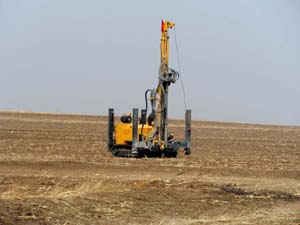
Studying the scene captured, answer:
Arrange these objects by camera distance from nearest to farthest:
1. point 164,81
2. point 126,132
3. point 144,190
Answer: point 144,190
point 164,81
point 126,132

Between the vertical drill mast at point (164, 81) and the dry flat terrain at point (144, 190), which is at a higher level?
the vertical drill mast at point (164, 81)

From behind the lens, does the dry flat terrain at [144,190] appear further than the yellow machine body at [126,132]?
No

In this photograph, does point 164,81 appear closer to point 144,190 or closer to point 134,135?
point 134,135

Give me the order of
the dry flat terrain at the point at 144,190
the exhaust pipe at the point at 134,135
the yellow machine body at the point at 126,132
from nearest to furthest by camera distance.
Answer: the dry flat terrain at the point at 144,190, the exhaust pipe at the point at 134,135, the yellow machine body at the point at 126,132

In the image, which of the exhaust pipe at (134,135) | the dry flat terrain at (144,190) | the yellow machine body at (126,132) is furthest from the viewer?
the yellow machine body at (126,132)

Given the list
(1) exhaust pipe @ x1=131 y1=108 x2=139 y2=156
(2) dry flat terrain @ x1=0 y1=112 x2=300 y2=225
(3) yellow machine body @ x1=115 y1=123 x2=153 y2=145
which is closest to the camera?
(2) dry flat terrain @ x1=0 y1=112 x2=300 y2=225

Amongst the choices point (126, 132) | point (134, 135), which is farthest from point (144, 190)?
point (126, 132)

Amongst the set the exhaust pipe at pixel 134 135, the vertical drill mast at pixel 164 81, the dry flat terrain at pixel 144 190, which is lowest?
the dry flat terrain at pixel 144 190

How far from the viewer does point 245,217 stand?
1188cm

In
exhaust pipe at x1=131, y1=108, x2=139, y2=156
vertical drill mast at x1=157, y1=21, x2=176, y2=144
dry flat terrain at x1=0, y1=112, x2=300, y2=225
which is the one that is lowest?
dry flat terrain at x1=0, y1=112, x2=300, y2=225

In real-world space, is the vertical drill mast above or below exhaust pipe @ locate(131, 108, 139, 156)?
above

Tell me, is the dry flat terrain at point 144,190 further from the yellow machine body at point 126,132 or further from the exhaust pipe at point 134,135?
the exhaust pipe at point 134,135

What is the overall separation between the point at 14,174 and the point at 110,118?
26.8 ft

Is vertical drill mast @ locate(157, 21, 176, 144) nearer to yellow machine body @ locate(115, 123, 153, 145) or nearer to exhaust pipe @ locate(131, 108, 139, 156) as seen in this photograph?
yellow machine body @ locate(115, 123, 153, 145)
